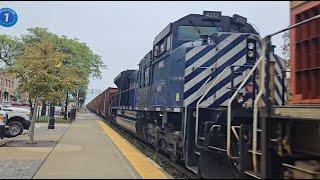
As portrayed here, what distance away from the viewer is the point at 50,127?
2602cm

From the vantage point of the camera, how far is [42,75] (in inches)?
617

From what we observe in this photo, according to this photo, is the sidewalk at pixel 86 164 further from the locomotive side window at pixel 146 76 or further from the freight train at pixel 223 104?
the locomotive side window at pixel 146 76

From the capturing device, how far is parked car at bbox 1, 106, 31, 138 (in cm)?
1938

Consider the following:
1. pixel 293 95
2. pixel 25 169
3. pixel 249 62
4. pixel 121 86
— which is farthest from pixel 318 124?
pixel 121 86

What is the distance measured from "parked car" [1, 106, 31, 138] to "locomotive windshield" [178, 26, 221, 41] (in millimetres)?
10075

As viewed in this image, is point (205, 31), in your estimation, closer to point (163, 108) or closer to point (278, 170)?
point (163, 108)

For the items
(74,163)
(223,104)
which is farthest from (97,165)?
(223,104)

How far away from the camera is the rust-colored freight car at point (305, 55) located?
21.9 ft

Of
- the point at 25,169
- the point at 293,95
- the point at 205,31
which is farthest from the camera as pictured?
the point at 205,31

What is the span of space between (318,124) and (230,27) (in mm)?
6612

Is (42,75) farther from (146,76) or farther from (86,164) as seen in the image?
(86,164)

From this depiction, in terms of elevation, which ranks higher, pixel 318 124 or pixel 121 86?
pixel 121 86

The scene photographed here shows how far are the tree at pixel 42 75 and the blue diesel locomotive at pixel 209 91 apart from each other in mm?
3477

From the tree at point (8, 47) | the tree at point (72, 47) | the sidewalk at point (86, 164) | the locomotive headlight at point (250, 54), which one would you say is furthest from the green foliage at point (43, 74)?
the tree at point (8, 47)
